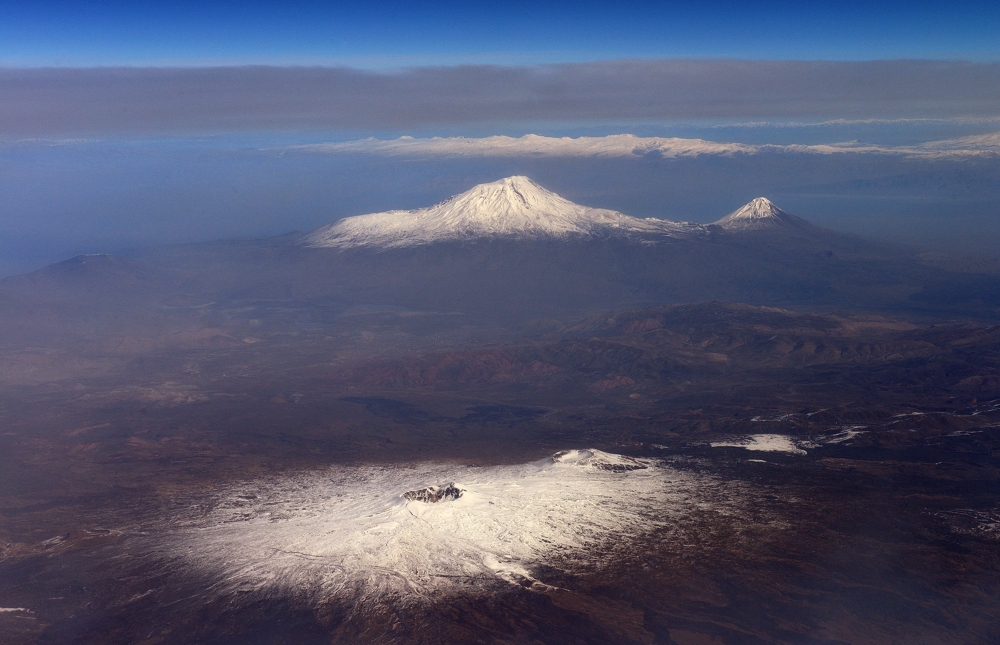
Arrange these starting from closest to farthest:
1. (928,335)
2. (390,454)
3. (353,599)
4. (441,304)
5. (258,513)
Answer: (353,599), (258,513), (390,454), (928,335), (441,304)

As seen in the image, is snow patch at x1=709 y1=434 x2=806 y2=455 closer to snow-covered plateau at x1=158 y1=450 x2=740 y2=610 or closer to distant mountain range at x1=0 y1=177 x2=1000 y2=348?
snow-covered plateau at x1=158 y1=450 x2=740 y2=610

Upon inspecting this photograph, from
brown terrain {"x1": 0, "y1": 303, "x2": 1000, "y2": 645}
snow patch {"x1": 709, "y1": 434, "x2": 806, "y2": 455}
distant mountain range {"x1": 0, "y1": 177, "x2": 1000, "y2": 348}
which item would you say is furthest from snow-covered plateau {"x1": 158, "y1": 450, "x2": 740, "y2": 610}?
distant mountain range {"x1": 0, "y1": 177, "x2": 1000, "y2": 348}

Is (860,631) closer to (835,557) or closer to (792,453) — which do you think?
(835,557)

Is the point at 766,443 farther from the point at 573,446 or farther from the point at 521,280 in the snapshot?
the point at 521,280

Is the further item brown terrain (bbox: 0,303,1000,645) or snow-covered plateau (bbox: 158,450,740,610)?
snow-covered plateau (bbox: 158,450,740,610)

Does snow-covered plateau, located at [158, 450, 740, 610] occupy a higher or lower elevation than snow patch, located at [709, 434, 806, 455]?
higher

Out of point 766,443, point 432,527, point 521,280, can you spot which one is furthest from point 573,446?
point 521,280

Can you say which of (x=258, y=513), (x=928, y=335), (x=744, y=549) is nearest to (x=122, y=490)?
(x=258, y=513)
